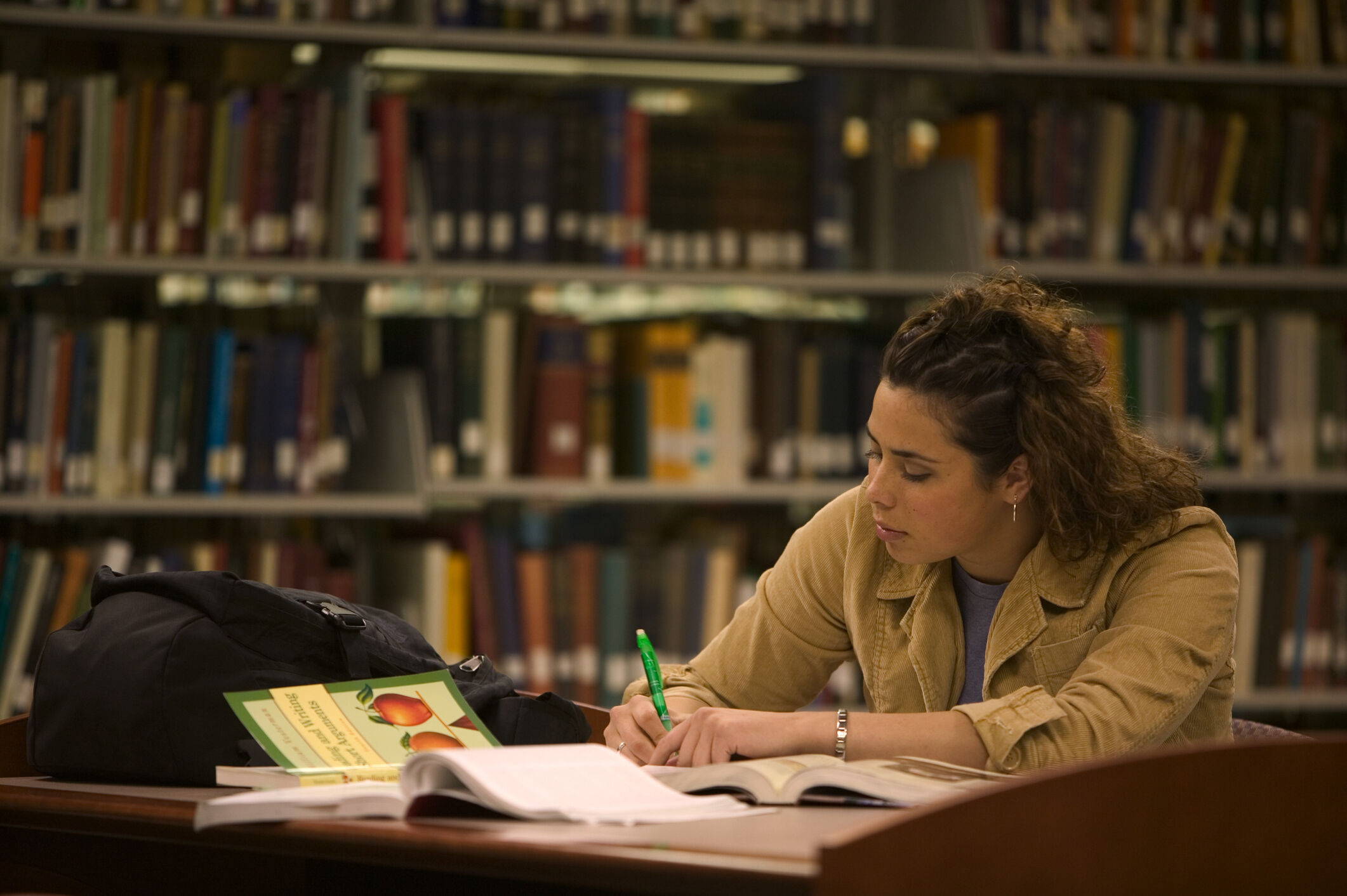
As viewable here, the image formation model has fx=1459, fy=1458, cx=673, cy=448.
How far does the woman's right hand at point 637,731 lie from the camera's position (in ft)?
4.70

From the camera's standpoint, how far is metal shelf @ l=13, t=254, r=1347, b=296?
274cm

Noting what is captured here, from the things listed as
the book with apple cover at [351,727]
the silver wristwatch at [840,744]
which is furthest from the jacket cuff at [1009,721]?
the book with apple cover at [351,727]

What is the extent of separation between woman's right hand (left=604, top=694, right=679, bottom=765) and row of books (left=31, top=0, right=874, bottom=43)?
1795 millimetres

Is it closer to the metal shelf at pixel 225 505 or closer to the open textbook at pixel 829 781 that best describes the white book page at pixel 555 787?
the open textbook at pixel 829 781

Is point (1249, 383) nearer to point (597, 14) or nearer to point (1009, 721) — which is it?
point (597, 14)

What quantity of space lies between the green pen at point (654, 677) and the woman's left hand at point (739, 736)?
0.12 meters

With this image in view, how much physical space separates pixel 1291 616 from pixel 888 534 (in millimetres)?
1817

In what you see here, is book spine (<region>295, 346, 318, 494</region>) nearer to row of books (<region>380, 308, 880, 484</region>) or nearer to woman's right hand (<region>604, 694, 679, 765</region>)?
row of books (<region>380, 308, 880, 484</region>)

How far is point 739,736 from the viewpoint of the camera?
1292mm

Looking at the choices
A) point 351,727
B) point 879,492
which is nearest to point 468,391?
point 879,492

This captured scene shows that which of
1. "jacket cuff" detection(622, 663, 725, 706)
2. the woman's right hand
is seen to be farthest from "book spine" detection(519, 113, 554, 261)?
the woman's right hand

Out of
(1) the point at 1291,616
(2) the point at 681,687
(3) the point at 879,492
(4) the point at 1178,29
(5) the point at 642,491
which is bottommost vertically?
(1) the point at 1291,616

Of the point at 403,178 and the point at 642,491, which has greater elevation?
the point at 403,178

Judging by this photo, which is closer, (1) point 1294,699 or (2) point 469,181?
(2) point 469,181
